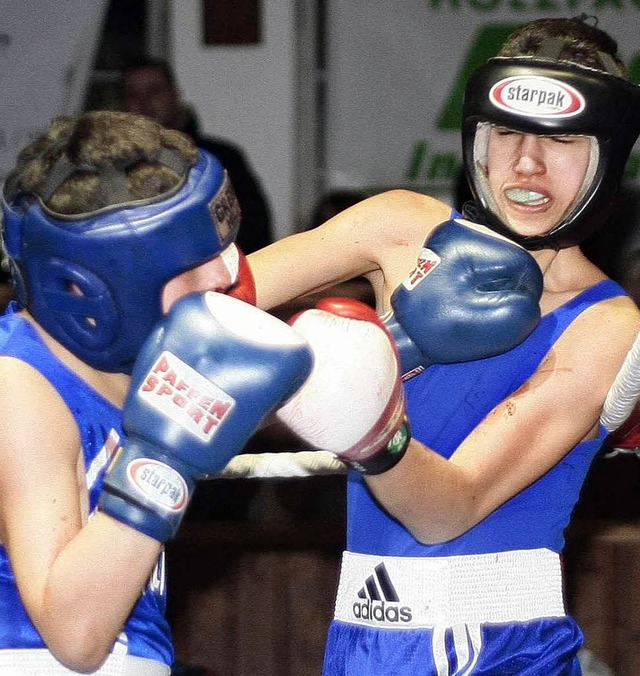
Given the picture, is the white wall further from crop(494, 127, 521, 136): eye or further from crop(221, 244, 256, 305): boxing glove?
crop(221, 244, 256, 305): boxing glove

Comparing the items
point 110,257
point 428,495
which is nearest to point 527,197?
point 428,495

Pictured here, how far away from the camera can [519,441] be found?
7.03 ft

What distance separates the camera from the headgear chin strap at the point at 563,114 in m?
2.26

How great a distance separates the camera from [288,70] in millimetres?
5484

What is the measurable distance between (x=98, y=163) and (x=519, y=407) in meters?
0.74

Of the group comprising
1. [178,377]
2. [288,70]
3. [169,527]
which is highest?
[178,377]

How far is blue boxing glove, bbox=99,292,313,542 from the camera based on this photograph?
66.9 inches

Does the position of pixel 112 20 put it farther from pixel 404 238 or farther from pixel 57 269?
pixel 57 269

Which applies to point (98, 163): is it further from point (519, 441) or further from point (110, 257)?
point (519, 441)

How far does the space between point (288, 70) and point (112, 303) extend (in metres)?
3.78

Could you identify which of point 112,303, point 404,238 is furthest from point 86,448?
point 404,238

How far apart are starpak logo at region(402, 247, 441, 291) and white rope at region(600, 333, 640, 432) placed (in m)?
0.32

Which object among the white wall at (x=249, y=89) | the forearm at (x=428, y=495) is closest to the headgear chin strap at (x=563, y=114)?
the forearm at (x=428, y=495)

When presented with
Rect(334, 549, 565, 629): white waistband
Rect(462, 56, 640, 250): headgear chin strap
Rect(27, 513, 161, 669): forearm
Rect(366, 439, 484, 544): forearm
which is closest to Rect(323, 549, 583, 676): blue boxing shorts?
Rect(334, 549, 565, 629): white waistband
